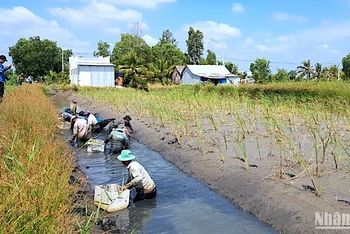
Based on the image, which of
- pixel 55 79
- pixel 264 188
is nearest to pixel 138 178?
pixel 264 188

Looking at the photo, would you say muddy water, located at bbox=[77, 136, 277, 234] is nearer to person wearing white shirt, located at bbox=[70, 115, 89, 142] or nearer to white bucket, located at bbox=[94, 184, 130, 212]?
white bucket, located at bbox=[94, 184, 130, 212]

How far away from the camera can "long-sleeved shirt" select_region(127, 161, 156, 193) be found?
20.5ft

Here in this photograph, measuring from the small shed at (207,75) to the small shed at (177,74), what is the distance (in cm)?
72

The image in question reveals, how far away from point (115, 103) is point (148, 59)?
99.4 feet

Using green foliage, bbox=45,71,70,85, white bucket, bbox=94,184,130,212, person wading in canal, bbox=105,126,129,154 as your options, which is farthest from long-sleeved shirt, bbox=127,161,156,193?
green foliage, bbox=45,71,70,85

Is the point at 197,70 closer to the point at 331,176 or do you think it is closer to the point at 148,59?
the point at 148,59

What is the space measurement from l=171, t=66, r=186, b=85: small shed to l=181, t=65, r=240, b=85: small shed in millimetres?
722

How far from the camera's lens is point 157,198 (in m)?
6.86

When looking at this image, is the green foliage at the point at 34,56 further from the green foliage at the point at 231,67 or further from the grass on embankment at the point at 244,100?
the grass on embankment at the point at 244,100

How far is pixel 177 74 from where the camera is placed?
50.1m

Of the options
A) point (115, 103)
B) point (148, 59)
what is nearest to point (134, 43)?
point (148, 59)

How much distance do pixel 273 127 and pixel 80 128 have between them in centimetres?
590

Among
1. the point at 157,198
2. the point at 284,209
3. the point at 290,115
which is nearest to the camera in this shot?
the point at 284,209

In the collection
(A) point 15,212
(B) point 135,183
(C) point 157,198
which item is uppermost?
(A) point 15,212
